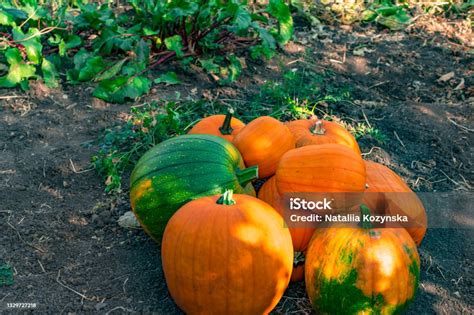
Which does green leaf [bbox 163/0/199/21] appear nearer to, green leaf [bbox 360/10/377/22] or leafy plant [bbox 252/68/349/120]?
leafy plant [bbox 252/68/349/120]

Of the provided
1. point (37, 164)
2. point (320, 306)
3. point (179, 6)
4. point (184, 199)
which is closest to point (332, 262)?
point (320, 306)

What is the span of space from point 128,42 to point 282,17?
1.42 m

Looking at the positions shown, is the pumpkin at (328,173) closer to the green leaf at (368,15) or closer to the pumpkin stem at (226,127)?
the pumpkin stem at (226,127)

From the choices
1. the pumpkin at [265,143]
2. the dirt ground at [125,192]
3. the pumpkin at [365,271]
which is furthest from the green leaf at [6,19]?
the pumpkin at [365,271]

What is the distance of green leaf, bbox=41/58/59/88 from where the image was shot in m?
4.93

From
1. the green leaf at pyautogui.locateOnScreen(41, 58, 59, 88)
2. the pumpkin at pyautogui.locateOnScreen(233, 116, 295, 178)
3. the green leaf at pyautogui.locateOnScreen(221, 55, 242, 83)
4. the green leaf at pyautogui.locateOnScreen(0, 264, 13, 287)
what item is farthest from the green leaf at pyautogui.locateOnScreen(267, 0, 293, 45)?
the green leaf at pyautogui.locateOnScreen(0, 264, 13, 287)

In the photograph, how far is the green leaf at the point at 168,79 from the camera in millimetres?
4898

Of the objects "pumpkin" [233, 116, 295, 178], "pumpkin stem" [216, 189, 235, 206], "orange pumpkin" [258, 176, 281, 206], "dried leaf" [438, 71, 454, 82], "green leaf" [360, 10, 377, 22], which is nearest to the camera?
"pumpkin stem" [216, 189, 235, 206]

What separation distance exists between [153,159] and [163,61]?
2.35m

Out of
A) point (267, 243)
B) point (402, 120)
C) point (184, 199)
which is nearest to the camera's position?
point (267, 243)

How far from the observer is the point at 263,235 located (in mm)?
2533

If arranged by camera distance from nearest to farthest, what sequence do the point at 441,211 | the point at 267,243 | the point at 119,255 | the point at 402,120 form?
the point at 267,243 < the point at 119,255 < the point at 441,211 < the point at 402,120

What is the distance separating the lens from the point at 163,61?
17.0ft

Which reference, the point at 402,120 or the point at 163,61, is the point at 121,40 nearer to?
the point at 163,61
